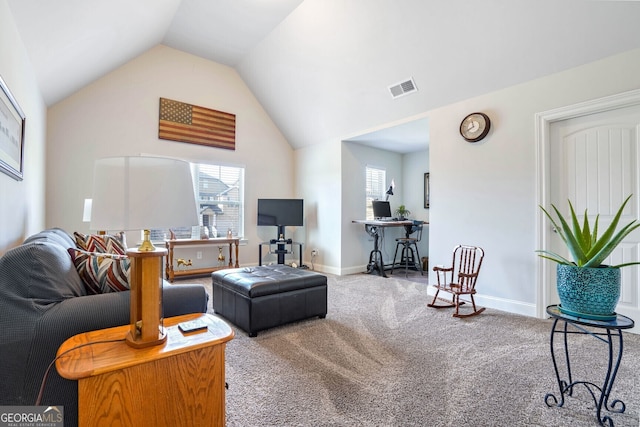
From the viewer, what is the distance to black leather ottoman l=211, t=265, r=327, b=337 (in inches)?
104

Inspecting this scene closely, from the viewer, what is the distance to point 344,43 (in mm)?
3955

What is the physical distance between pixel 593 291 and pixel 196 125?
17.6 ft

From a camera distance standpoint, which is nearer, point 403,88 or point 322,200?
point 403,88

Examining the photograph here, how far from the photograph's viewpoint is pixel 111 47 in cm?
361

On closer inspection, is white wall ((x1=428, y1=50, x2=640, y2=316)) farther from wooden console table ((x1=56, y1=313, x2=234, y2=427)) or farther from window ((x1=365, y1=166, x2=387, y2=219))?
wooden console table ((x1=56, y1=313, x2=234, y2=427))

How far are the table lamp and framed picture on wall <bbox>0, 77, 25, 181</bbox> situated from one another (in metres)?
1.42

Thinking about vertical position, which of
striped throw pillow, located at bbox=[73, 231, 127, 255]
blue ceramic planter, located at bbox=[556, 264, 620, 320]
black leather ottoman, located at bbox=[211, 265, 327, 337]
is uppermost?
striped throw pillow, located at bbox=[73, 231, 127, 255]

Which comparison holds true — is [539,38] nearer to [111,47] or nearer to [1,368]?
[1,368]

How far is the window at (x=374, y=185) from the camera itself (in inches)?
233

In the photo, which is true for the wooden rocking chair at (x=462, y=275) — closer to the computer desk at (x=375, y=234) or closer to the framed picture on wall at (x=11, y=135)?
the computer desk at (x=375, y=234)

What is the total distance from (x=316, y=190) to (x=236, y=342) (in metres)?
3.75

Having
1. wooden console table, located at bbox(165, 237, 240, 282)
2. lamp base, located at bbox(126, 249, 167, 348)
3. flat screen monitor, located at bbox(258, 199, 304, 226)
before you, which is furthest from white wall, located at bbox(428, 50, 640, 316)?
lamp base, located at bbox(126, 249, 167, 348)

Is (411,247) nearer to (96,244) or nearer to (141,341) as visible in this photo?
(96,244)

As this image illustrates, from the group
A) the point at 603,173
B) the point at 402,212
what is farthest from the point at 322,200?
the point at 603,173
